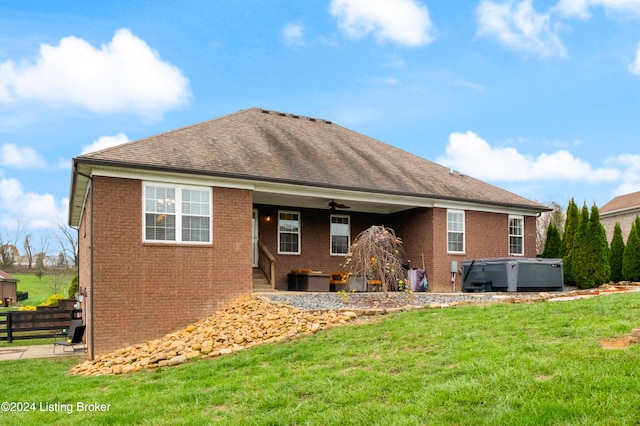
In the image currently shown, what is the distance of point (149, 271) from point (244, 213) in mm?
2775

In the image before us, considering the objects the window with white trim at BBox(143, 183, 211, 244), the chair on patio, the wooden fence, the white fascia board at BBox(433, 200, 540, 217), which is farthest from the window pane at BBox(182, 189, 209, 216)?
the white fascia board at BBox(433, 200, 540, 217)

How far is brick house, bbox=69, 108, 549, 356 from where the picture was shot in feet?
38.7

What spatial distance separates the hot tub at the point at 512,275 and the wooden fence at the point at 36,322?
39.4 feet

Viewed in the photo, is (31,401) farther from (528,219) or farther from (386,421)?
(528,219)

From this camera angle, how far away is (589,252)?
58.1 ft

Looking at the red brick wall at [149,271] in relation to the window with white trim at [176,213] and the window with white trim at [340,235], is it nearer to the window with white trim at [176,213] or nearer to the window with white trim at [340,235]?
the window with white trim at [176,213]

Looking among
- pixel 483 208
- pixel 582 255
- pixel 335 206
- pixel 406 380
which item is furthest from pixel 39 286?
pixel 406 380

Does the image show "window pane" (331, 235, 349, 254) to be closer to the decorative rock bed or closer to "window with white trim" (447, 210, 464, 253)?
"window with white trim" (447, 210, 464, 253)

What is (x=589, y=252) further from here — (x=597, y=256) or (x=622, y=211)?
(x=622, y=211)

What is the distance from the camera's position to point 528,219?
1923 cm

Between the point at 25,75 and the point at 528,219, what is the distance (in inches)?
750

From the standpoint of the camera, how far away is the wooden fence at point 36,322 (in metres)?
15.3

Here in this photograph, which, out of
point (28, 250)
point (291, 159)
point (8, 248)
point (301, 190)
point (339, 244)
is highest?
point (291, 159)

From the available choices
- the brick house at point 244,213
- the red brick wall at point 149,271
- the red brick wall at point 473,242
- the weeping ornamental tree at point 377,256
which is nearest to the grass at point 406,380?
the red brick wall at point 149,271
